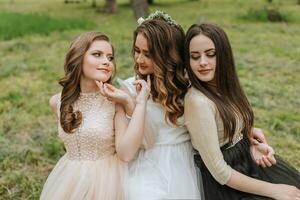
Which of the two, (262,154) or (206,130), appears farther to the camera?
(262,154)

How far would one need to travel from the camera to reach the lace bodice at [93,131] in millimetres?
2373

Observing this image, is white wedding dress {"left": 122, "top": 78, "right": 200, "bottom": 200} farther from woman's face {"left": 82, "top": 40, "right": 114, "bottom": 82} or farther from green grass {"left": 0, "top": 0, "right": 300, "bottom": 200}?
green grass {"left": 0, "top": 0, "right": 300, "bottom": 200}

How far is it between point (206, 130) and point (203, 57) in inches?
13.0

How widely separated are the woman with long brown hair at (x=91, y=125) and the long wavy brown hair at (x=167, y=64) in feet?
0.30

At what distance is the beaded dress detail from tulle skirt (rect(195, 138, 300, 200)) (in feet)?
1.33

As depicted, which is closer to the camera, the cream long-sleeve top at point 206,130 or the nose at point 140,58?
the cream long-sleeve top at point 206,130

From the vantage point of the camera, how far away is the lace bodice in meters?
2.37

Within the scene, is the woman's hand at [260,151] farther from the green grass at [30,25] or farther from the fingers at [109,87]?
the green grass at [30,25]

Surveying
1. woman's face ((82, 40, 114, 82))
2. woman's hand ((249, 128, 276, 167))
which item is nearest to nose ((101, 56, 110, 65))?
woman's face ((82, 40, 114, 82))

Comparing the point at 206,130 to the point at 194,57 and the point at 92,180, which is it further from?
the point at 92,180

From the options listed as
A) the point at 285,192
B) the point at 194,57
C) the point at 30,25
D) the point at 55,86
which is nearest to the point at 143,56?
the point at 194,57

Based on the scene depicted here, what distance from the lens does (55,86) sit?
6355mm

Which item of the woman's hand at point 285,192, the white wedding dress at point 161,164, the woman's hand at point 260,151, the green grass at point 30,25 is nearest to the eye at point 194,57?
the white wedding dress at point 161,164

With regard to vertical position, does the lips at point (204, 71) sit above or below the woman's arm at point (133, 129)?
above
